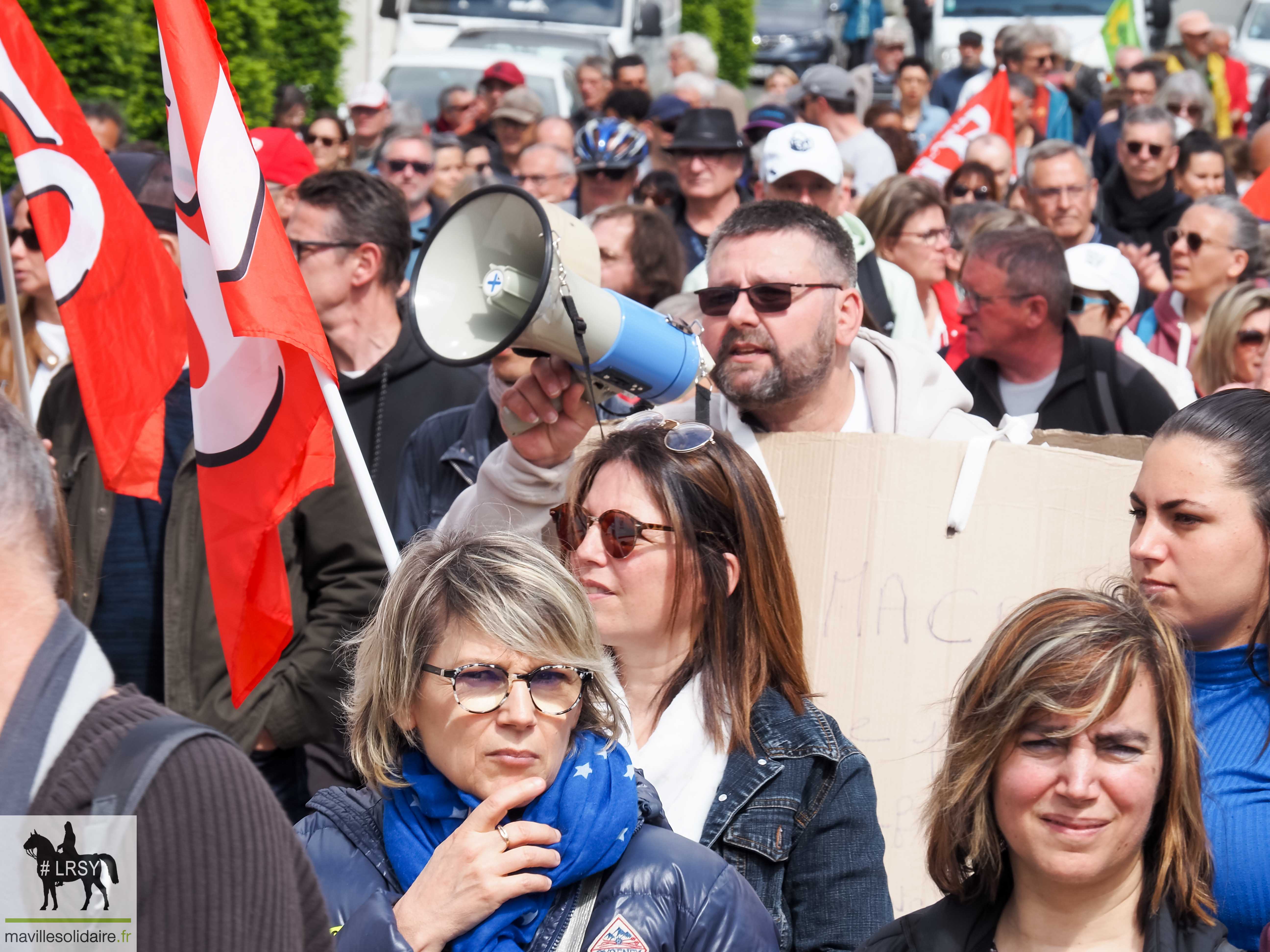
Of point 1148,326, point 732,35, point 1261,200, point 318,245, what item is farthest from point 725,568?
point 732,35

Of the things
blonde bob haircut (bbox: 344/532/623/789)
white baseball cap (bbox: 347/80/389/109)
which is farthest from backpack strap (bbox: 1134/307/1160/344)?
white baseball cap (bbox: 347/80/389/109)

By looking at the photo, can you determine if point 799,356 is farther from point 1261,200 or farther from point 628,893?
point 1261,200

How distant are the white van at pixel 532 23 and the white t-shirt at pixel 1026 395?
385 inches

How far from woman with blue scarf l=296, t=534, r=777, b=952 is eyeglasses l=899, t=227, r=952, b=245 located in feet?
14.8

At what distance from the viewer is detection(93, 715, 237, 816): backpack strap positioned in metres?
1.34

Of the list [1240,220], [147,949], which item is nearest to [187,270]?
[147,949]

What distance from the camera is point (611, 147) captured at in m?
7.89

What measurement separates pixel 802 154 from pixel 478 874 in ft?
14.8

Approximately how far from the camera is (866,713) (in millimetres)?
3059

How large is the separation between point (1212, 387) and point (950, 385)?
1.73 meters

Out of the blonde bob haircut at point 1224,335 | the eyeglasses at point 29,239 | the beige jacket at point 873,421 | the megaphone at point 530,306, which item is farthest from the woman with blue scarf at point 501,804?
the blonde bob haircut at point 1224,335

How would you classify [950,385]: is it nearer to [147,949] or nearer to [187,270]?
[187,270]

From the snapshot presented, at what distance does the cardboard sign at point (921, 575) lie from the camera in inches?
120

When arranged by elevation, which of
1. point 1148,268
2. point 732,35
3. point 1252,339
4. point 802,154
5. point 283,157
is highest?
point 802,154
